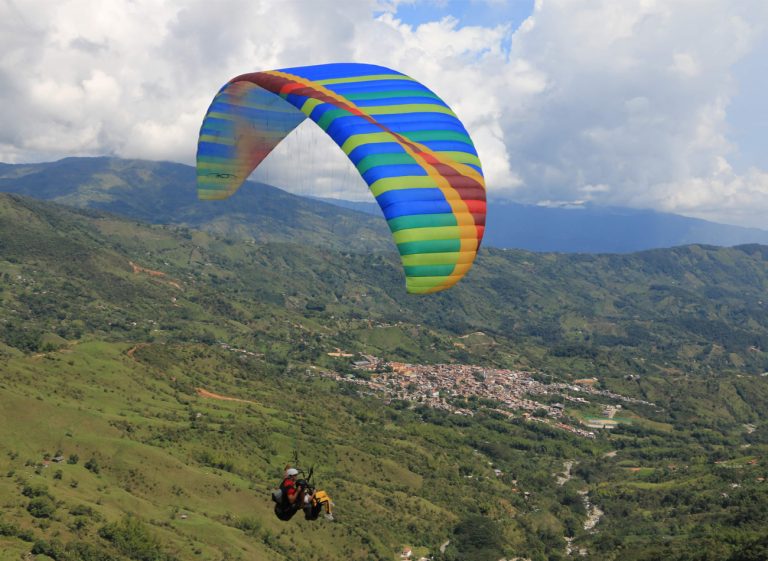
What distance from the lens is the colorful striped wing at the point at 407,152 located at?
20.6 m

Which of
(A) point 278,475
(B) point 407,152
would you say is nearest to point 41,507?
(A) point 278,475

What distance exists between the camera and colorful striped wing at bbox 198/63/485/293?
20.6 meters

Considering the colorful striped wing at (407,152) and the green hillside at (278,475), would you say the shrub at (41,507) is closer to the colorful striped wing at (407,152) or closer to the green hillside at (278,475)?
the green hillside at (278,475)

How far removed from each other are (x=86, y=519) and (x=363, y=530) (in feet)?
120

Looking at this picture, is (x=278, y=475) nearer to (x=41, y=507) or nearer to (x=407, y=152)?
(x=41, y=507)

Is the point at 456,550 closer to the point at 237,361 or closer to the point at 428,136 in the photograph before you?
the point at 428,136

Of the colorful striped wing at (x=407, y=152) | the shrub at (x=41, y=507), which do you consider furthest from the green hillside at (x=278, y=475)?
the colorful striped wing at (x=407, y=152)

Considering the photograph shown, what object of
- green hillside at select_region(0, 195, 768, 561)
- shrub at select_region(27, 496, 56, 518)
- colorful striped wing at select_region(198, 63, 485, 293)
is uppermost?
colorful striped wing at select_region(198, 63, 485, 293)

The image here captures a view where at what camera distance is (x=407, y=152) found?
2206cm

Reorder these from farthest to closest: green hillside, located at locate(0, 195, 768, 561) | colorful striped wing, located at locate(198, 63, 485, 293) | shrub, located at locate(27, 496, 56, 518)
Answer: green hillside, located at locate(0, 195, 768, 561)
shrub, located at locate(27, 496, 56, 518)
colorful striped wing, located at locate(198, 63, 485, 293)

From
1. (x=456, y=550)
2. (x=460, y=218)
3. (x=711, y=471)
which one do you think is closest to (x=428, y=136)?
(x=460, y=218)

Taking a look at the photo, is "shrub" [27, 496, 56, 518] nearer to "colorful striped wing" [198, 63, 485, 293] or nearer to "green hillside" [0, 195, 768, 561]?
"green hillside" [0, 195, 768, 561]

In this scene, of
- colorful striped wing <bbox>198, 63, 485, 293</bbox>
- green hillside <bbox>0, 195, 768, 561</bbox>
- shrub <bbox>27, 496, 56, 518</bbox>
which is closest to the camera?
colorful striped wing <bbox>198, 63, 485, 293</bbox>

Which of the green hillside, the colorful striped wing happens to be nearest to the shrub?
the green hillside
